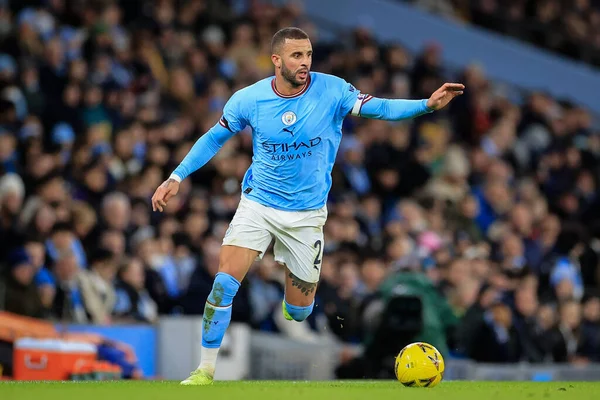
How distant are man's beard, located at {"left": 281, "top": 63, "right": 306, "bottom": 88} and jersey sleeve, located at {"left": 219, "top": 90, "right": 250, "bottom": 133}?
39cm

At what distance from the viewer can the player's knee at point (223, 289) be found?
396 inches

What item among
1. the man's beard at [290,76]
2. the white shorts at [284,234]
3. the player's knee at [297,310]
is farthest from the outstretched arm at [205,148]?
the player's knee at [297,310]

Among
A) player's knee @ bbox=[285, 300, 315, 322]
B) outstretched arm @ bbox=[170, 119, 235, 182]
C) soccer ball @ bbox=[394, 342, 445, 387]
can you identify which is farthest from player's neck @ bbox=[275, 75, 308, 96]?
soccer ball @ bbox=[394, 342, 445, 387]

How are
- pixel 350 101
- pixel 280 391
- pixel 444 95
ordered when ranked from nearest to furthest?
1. pixel 280 391
2. pixel 444 95
3. pixel 350 101

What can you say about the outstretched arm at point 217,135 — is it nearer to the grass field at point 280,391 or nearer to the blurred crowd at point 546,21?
the grass field at point 280,391

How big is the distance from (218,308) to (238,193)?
7.05 metres

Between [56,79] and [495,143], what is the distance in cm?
850

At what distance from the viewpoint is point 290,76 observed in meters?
10.3

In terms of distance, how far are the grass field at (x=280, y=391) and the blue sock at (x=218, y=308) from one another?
1.26ft

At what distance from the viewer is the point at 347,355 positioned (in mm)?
14812

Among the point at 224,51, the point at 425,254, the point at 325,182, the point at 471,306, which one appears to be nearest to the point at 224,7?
the point at 224,51

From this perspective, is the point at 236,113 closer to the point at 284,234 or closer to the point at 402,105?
the point at 284,234

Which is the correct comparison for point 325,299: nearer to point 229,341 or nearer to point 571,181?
point 229,341

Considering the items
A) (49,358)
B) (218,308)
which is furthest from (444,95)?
(49,358)
